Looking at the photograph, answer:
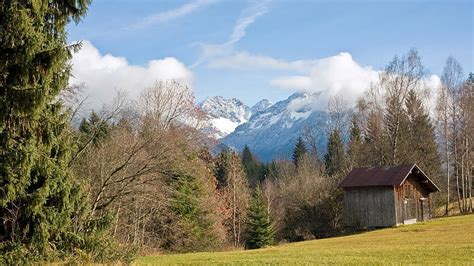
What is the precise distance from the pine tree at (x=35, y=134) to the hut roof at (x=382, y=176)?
35875 mm

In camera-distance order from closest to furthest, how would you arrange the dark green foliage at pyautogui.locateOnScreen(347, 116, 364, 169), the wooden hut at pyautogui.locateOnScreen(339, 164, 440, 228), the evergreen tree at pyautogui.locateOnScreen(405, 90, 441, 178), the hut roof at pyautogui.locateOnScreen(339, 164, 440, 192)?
the hut roof at pyautogui.locateOnScreen(339, 164, 440, 192) < the wooden hut at pyautogui.locateOnScreen(339, 164, 440, 228) < the evergreen tree at pyautogui.locateOnScreen(405, 90, 441, 178) < the dark green foliage at pyautogui.locateOnScreen(347, 116, 364, 169)

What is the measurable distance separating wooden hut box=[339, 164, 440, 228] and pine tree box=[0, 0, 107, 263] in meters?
36.2

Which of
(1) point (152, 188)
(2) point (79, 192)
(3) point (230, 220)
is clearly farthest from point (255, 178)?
(2) point (79, 192)

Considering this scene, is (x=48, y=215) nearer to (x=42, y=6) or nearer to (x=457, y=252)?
(x=42, y=6)

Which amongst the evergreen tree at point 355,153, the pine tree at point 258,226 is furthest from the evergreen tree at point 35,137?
the evergreen tree at point 355,153

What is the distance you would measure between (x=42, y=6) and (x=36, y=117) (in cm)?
273

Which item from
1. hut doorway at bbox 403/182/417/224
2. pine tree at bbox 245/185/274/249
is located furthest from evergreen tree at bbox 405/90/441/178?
pine tree at bbox 245/185/274/249

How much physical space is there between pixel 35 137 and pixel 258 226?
34.2 meters

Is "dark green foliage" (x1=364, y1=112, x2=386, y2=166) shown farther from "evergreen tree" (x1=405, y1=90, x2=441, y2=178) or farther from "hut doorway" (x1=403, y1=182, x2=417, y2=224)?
"hut doorway" (x1=403, y1=182, x2=417, y2=224)

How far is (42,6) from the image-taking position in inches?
464

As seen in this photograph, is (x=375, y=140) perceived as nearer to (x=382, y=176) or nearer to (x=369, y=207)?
(x=382, y=176)

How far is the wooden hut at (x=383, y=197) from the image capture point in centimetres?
4434

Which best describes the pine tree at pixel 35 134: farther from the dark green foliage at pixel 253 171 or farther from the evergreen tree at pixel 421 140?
the dark green foliage at pixel 253 171

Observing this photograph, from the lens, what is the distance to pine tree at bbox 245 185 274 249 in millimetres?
43719
